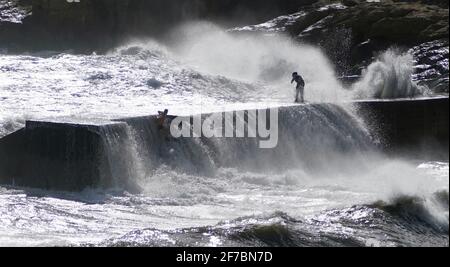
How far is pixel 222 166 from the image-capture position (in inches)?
722

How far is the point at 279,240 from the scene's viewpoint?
11266 mm

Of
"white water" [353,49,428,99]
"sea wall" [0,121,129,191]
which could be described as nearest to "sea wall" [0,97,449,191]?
"sea wall" [0,121,129,191]

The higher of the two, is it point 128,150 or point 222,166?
point 128,150

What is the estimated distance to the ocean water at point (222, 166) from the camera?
11539 mm

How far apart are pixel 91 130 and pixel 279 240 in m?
6.20

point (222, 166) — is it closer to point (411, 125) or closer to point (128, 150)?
point (128, 150)

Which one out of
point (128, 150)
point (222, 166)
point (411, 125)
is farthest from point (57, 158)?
point (411, 125)

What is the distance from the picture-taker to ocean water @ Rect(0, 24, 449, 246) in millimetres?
11539

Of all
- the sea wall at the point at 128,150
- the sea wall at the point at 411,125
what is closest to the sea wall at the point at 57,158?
the sea wall at the point at 128,150

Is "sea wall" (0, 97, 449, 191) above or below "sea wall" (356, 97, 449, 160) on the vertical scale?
below

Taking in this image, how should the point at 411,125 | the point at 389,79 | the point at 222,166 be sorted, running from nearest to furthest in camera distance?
the point at 411,125, the point at 222,166, the point at 389,79

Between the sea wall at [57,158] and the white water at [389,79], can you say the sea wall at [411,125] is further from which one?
the sea wall at [57,158]

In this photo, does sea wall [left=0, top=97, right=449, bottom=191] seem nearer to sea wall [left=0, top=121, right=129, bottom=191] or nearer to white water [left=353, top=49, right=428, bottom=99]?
sea wall [left=0, top=121, right=129, bottom=191]

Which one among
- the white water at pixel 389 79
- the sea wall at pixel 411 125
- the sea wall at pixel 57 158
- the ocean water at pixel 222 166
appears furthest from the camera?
the white water at pixel 389 79
